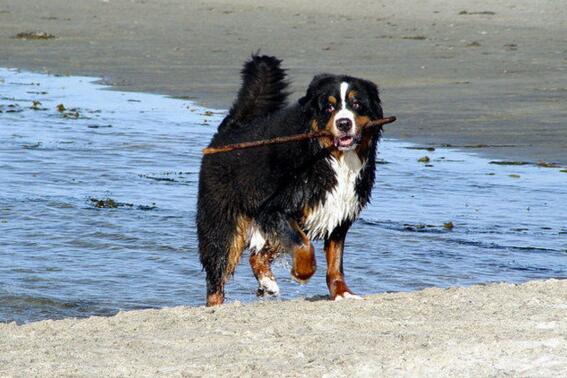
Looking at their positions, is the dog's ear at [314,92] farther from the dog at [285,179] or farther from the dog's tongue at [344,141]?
the dog's tongue at [344,141]

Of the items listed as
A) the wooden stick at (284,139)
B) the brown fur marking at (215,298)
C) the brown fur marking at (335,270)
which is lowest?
the brown fur marking at (215,298)

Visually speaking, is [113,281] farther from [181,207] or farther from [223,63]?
[223,63]

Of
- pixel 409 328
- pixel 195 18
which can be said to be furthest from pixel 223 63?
pixel 409 328

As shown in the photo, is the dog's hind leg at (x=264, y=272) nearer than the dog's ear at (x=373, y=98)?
No

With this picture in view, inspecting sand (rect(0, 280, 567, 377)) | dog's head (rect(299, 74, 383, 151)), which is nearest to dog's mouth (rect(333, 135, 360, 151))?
dog's head (rect(299, 74, 383, 151))

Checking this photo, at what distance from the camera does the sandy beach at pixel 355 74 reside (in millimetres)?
4777

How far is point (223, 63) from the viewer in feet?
67.6

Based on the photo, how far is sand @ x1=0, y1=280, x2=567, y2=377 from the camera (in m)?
4.62

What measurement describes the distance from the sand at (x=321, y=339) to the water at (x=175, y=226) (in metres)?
1.50

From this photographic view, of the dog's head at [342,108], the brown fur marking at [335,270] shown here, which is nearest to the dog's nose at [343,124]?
the dog's head at [342,108]

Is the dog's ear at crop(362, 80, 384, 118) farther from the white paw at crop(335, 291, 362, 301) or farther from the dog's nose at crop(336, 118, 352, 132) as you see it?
the white paw at crop(335, 291, 362, 301)

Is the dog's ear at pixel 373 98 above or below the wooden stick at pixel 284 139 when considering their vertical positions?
above

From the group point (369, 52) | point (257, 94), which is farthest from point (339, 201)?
point (369, 52)

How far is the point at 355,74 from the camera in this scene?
18.4m
